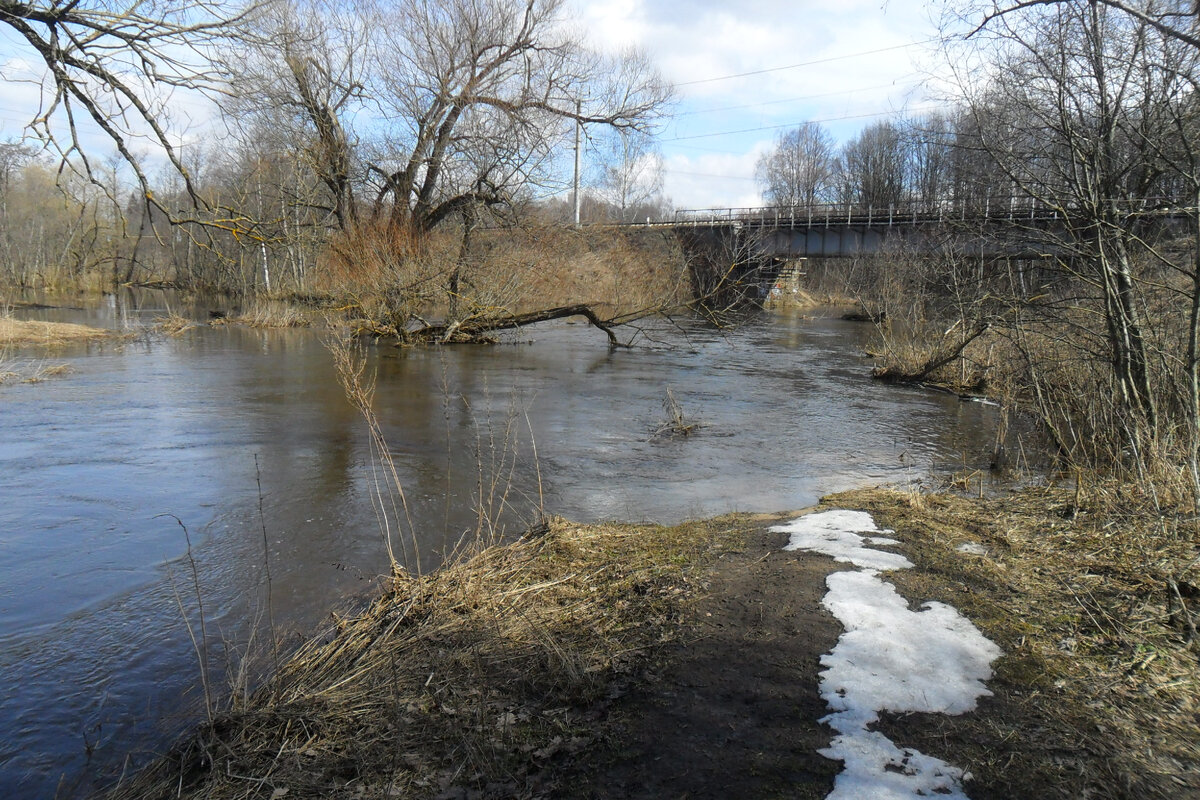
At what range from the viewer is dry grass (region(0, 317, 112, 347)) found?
20342mm

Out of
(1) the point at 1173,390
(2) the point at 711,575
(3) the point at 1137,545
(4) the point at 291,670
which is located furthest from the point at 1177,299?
(4) the point at 291,670

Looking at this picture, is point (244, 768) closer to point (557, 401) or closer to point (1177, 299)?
point (1177, 299)

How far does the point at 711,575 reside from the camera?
5250 millimetres

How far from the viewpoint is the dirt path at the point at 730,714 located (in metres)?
3.02

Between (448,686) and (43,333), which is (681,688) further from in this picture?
(43,333)

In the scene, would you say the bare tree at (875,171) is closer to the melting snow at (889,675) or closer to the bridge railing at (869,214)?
the bridge railing at (869,214)

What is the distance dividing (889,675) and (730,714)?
32.8 inches

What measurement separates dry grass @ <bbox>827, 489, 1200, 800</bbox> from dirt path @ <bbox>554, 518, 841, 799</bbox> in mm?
494

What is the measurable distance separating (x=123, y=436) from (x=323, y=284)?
1488cm

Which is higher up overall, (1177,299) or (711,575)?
(1177,299)

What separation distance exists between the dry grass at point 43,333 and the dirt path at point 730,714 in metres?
20.8

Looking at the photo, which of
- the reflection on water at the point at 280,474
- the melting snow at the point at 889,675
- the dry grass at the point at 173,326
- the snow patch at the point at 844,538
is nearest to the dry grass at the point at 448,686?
the reflection on water at the point at 280,474

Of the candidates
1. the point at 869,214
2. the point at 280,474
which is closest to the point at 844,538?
the point at 280,474

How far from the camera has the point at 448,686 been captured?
397 cm
